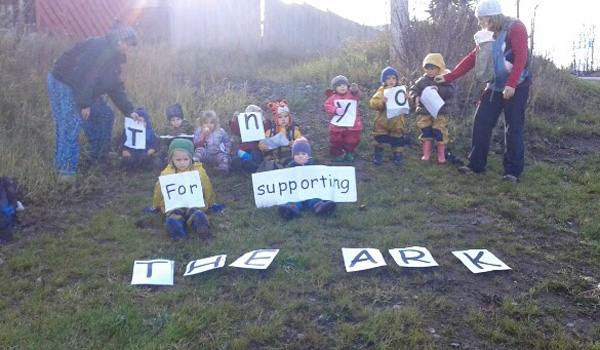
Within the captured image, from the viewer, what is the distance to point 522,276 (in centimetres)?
534

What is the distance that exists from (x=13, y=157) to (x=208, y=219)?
2.85m

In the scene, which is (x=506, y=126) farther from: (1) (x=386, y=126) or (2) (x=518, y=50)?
(1) (x=386, y=126)

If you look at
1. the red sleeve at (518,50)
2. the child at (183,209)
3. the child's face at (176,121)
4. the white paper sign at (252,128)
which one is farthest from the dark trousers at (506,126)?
the child's face at (176,121)

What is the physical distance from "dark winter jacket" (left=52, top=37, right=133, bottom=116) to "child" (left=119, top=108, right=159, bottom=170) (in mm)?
716

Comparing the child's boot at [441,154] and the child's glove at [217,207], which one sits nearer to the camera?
the child's glove at [217,207]

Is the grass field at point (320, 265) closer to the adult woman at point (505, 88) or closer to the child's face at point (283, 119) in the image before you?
the adult woman at point (505, 88)

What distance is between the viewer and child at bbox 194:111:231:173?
26.4 ft

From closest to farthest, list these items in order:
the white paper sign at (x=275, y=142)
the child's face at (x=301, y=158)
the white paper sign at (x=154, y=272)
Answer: the white paper sign at (x=154, y=272)
the child's face at (x=301, y=158)
the white paper sign at (x=275, y=142)

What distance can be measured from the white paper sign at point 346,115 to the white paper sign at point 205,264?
316 centimetres

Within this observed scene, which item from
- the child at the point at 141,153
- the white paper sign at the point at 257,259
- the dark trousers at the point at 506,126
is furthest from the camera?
the child at the point at 141,153

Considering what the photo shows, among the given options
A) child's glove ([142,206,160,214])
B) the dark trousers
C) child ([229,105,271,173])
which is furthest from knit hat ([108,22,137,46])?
the dark trousers

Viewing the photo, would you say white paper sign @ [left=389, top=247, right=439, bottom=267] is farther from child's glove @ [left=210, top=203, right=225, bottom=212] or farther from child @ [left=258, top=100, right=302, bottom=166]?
child @ [left=258, top=100, right=302, bottom=166]

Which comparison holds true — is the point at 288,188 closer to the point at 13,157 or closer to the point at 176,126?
the point at 176,126

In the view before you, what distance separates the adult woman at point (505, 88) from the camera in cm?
718
